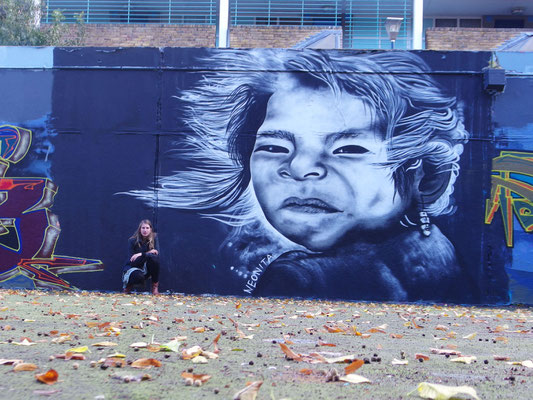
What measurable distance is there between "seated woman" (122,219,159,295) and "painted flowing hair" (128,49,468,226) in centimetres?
66

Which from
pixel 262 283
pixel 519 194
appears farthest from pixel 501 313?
pixel 262 283

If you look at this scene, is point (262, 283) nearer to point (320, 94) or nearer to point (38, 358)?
point (320, 94)

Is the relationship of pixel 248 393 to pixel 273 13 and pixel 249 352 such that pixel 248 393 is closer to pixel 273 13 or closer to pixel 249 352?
pixel 249 352

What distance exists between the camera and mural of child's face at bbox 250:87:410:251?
35.7ft

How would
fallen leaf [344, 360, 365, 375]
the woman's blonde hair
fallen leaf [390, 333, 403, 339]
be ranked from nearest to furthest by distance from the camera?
fallen leaf [344, 360, 365, 375] → fallen leaf [390, 333, 403, 339] → the woman's blonde hair

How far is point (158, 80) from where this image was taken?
11.2 m

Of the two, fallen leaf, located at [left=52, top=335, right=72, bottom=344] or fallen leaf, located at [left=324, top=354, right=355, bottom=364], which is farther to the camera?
fallen leaf, located at [left=52, top=335, right=72, bottom=344]

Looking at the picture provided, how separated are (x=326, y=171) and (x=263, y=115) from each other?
1.32 m

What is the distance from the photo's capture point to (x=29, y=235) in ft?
36.8

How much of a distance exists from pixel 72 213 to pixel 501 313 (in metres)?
6.58

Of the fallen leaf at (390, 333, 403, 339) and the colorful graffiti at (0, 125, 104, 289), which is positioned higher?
the colorful graffiti at (0, 125, 104, 289)

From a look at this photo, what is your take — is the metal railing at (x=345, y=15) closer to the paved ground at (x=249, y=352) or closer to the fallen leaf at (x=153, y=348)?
the paved ground at (x=249, y=352)

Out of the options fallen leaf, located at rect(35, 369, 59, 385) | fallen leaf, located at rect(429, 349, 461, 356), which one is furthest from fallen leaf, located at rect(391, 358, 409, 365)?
fallen leaf, located at rect(35, 369, 59, 385)

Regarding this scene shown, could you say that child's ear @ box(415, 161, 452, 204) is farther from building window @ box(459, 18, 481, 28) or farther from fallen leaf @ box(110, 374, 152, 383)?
building window @ box(459, 18, 481, 28)
